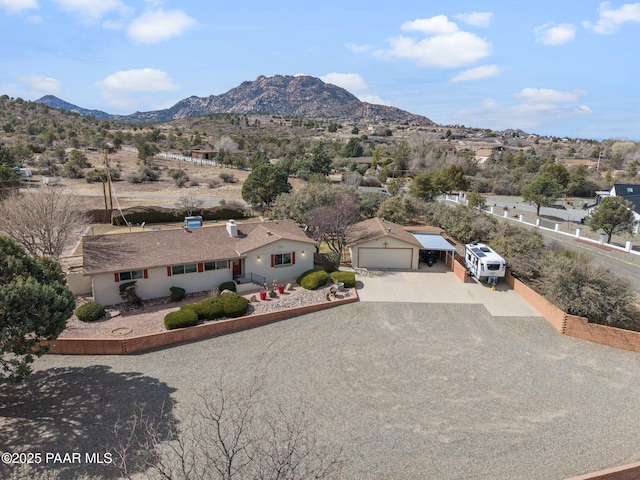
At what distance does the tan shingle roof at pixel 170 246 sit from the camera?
2133 cm

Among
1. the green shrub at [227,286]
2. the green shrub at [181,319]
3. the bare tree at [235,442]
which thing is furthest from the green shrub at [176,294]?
the bare tree at [235,442]

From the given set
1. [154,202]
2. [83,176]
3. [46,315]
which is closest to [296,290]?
[46,315]

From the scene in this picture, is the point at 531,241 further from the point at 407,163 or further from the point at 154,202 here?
the point at 407,163

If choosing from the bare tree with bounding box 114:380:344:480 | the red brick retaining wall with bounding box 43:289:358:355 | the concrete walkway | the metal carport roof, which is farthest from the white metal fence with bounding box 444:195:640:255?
the bare tree with bounding box 114:380:344:480

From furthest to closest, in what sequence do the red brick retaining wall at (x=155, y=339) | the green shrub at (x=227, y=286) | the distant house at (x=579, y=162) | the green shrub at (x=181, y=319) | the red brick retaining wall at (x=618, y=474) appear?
the distant house at (x=579, y=162) → the green shrub at (x=227, y=286) → the green shrub at (x=181, y=319) → the red brick retaining wall at (x=155, y=339) → the red brick retaining wall at (x=618, y=474)

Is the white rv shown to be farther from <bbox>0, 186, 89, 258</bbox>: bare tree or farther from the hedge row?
<bbox>0, 186, 89, 258</bbox>: bare tree

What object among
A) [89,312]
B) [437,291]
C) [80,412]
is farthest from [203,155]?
[80,412]

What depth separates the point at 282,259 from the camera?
2491cm

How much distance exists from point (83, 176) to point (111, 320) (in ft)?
188

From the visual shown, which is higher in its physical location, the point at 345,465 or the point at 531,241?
the point at 531,241

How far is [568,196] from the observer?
6975cm

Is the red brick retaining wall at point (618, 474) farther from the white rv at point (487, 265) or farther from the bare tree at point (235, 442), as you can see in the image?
the white rv at point (487, 265)

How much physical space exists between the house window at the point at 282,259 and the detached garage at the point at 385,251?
16.1ft

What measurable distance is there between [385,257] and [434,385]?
13777 millimetres
